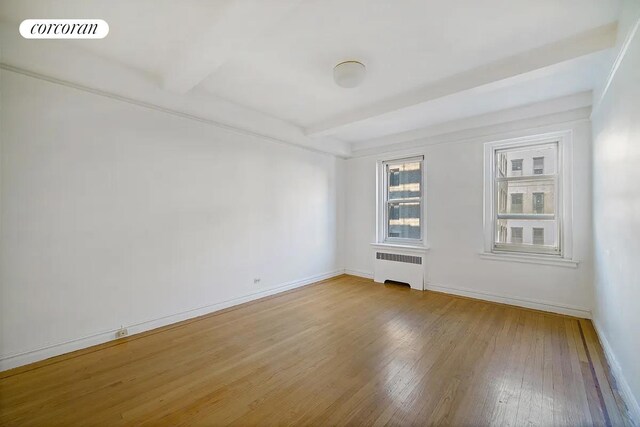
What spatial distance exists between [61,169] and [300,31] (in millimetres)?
2525

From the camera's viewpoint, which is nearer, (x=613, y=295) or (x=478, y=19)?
(x=478, y=19)

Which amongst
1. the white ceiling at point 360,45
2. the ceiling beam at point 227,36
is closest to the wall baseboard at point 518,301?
the white ceiling at point 360,45

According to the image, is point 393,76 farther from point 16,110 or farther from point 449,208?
point 16,110

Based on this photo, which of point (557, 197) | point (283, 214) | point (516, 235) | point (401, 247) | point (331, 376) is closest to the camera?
point (331, 376)

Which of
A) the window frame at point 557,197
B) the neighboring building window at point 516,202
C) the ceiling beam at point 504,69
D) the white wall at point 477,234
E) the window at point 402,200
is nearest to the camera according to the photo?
the ceiling beam at point 504,69

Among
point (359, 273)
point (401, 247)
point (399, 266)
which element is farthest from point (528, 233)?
point (359, 273)

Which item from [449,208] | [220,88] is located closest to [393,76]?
[220,88]

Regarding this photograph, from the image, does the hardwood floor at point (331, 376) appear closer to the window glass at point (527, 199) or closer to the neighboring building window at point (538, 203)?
the window glass at point (527, 199)

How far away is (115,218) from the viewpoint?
110 inches

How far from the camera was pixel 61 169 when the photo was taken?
98.3 inches

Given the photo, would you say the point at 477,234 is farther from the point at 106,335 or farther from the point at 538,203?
the point at 106,335

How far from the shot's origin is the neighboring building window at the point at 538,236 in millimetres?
3779

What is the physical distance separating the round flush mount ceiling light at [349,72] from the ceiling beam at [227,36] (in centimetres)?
80

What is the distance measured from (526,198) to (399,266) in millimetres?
2198
